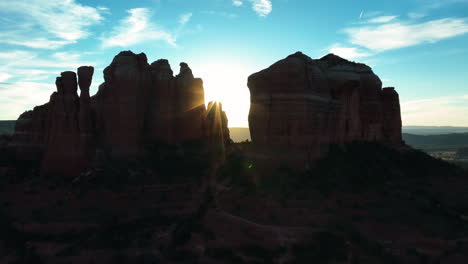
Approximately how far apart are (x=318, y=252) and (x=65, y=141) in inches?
1014

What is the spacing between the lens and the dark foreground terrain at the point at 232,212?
17984mm

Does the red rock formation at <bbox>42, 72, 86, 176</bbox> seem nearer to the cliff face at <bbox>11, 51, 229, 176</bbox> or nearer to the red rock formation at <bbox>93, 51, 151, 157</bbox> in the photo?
the cliff face at <bbox>11, 51, 229, 176</bbox>

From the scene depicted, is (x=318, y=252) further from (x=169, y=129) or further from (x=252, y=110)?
(x=169, y=129)

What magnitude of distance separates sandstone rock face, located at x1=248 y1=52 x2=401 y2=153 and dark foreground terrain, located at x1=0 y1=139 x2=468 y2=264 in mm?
→ 2631

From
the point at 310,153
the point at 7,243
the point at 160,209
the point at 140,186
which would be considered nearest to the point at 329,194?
the point at 310,153

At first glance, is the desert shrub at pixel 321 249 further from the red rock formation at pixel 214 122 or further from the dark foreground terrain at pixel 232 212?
the red rock formation at pixel 214 122

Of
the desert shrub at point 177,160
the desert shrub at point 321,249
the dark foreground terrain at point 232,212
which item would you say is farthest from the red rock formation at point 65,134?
the desert shrub at point 321,249

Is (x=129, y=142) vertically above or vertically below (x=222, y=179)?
above

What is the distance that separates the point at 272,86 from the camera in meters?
28.2

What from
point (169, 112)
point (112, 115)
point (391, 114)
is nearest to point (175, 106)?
point (169, 112)

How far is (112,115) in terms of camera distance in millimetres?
30188

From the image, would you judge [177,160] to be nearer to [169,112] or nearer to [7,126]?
[169,112]

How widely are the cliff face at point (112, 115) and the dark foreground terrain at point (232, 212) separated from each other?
1843mm

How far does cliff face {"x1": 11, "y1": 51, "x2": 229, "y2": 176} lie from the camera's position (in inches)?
1186
